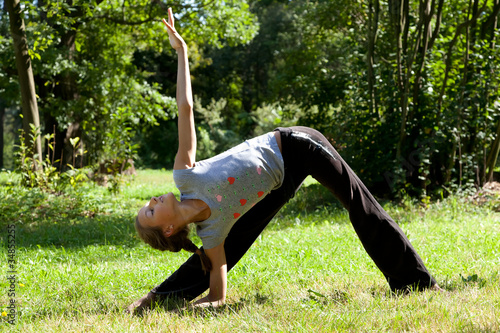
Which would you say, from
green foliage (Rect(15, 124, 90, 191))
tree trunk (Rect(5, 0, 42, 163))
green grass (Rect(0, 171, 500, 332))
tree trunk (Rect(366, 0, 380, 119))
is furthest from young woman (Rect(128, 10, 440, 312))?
tree trunk (Rect(5, 0, 42, 163))

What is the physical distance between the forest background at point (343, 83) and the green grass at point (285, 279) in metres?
1.13

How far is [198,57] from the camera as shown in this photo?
24797 millimetres

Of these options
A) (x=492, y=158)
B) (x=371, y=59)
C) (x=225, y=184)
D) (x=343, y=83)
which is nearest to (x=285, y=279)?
(x=225, y=184)

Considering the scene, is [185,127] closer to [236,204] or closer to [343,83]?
[236,204]

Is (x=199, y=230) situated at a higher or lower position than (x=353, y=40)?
lower

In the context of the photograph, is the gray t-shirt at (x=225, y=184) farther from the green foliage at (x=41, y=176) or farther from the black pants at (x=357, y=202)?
the green foliage at (x=41, y=176)

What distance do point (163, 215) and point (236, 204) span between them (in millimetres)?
460

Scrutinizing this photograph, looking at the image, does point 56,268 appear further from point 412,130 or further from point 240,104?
point 240,104

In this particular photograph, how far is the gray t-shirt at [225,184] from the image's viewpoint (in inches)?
116

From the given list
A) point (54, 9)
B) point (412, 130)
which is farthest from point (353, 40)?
point (54, 9)

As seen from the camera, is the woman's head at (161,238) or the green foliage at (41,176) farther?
the green foliage at (41,176)

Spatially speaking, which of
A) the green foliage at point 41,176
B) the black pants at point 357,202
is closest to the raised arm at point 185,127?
the black pants at point 357,202

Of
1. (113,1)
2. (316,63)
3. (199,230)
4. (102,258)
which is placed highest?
(113,1)

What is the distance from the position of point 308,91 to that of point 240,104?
65.5 feet
